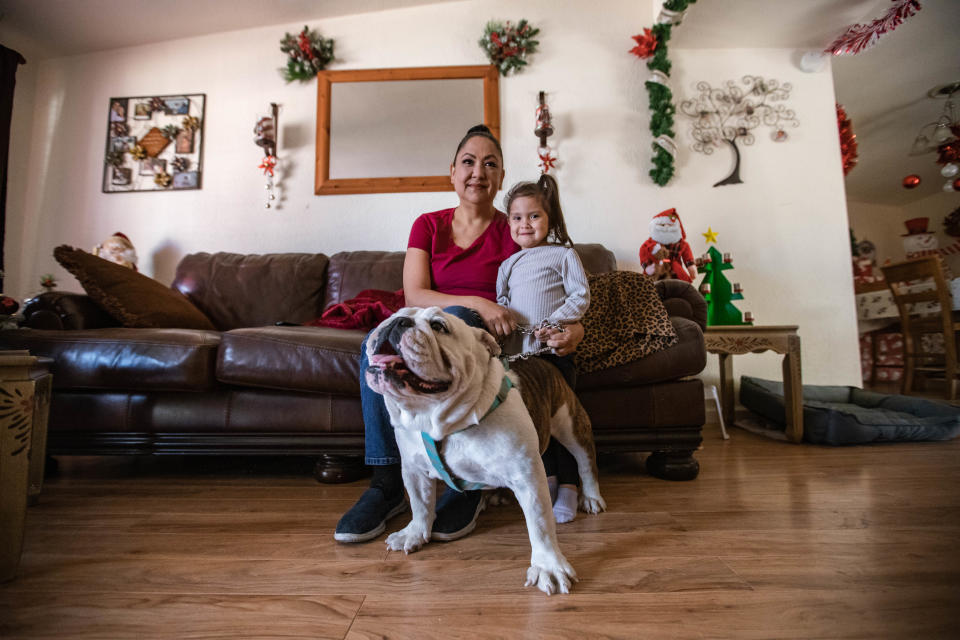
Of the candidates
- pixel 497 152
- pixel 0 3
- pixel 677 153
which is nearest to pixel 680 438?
pixel 497 152

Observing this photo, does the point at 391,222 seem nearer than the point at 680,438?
No

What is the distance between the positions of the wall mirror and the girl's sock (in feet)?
6.60

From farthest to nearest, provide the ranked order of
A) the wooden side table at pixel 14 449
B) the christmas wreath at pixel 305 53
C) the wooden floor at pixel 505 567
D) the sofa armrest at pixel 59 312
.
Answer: the christmas wreath at pixel 305 53, the sofa armrest at pixel 59 312, the wooden side table at pixel 14 449, the wooden floor at pixel 505 567

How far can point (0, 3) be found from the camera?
2.49 metres

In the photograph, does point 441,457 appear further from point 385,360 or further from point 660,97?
point 660,97

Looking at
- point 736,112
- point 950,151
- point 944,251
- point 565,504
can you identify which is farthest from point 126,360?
point 944,251

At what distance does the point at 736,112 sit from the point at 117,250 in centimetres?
393

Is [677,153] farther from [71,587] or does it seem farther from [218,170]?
[71,587]

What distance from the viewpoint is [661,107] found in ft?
8.46

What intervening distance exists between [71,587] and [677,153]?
→ 126 inches

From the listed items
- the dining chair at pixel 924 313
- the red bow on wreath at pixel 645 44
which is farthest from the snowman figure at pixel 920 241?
the red bow on wreath at pixel 645 44

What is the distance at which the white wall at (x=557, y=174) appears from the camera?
2.67 meters

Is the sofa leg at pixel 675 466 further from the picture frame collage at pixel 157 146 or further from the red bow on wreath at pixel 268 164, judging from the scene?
the picture frame collage at pixel 157 146

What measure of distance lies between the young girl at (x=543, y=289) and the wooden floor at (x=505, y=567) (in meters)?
0.18
